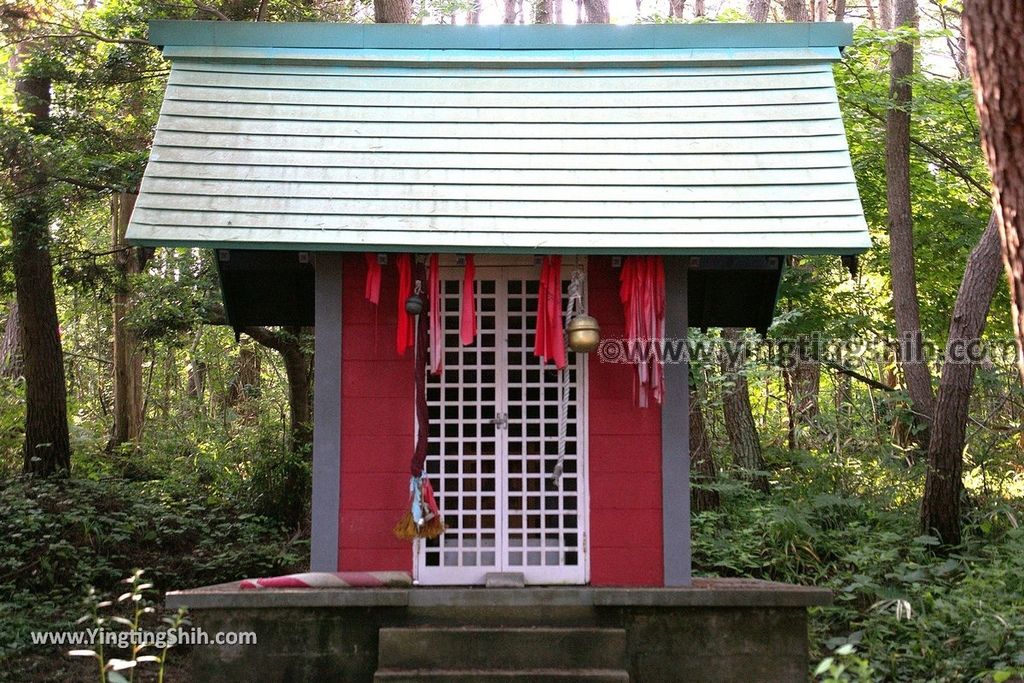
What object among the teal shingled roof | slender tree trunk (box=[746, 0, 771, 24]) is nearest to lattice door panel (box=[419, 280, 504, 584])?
the teal shingled roof

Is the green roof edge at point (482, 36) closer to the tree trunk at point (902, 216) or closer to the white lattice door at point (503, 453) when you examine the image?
the white lattice door at point (503, 453)

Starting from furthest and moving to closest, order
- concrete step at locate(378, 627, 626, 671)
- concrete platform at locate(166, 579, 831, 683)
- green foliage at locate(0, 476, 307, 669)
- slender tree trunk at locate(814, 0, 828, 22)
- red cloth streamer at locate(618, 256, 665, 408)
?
slender tree trunk at locate(814, 0, 828, 22) < green foliage at locate(0, 476, 307, 669) < red cloth streamer at locate(618, 256, 665, 408) < concrete platform at locate(166, 579, 831, 683) < concrete step at locate(378, 627, 626, 671)

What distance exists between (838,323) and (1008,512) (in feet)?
→ 12.5

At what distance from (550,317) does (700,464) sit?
19.9ft

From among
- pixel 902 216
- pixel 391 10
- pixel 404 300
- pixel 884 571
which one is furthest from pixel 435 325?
pixel 902 216

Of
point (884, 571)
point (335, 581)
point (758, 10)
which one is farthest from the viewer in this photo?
point (758, 10)

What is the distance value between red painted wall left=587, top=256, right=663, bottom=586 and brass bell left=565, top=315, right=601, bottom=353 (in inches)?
14.7

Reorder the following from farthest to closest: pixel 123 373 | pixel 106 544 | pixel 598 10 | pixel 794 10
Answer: pixel 123 373 < pixel 598 10 < pixel 794 10 < pixel 106 544

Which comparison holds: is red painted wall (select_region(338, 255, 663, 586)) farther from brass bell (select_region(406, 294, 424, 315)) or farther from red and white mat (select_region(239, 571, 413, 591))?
brass bell (select_region(406, 294, 424, 315))

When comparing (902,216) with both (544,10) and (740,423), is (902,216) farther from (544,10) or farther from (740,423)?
(544,10)

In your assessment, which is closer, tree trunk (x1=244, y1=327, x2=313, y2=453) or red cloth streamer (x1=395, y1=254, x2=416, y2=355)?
red cloth streamer (x1=395, y1=254, x2=416, y2=355)

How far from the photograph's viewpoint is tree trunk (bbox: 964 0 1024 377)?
365 cm

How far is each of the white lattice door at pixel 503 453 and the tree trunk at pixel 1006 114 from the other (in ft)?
11.9

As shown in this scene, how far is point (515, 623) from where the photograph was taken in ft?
21.4
